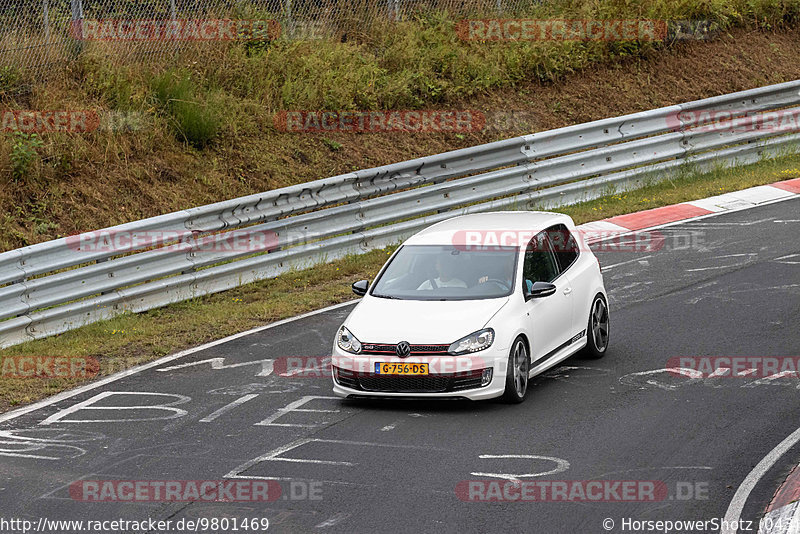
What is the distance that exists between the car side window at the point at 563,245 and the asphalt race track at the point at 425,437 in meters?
1.13

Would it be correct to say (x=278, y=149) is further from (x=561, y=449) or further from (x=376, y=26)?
(x=561, y=449)

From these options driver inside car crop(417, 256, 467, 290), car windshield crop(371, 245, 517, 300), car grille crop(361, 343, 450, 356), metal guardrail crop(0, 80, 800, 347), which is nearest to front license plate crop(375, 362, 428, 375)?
car grille crop(361, 343, 450, 356)

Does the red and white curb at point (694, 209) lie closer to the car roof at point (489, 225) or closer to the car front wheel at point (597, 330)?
the car roof at point (489, 225)

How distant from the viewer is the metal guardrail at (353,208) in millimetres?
13406

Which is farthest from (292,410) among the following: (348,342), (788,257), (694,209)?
(694,209)

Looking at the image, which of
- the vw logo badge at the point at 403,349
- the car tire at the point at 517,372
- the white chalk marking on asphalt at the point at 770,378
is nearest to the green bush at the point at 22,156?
the vw logo badge at the point at 403,349

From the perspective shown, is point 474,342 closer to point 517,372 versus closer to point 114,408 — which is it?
point 517,372

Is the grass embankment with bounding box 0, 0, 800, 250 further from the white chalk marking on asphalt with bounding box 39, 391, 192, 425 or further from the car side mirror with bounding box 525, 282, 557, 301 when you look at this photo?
the car side mirror with bounding box 525, 282, 557, 301

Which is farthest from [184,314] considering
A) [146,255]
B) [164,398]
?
[164,398]

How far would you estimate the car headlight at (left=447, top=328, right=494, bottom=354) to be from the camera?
9.89 m

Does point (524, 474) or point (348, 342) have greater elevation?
point (348, 342)

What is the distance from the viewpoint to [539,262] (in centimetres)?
1119

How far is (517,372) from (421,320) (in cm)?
103

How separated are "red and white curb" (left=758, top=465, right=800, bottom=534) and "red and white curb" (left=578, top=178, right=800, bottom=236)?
948cm
